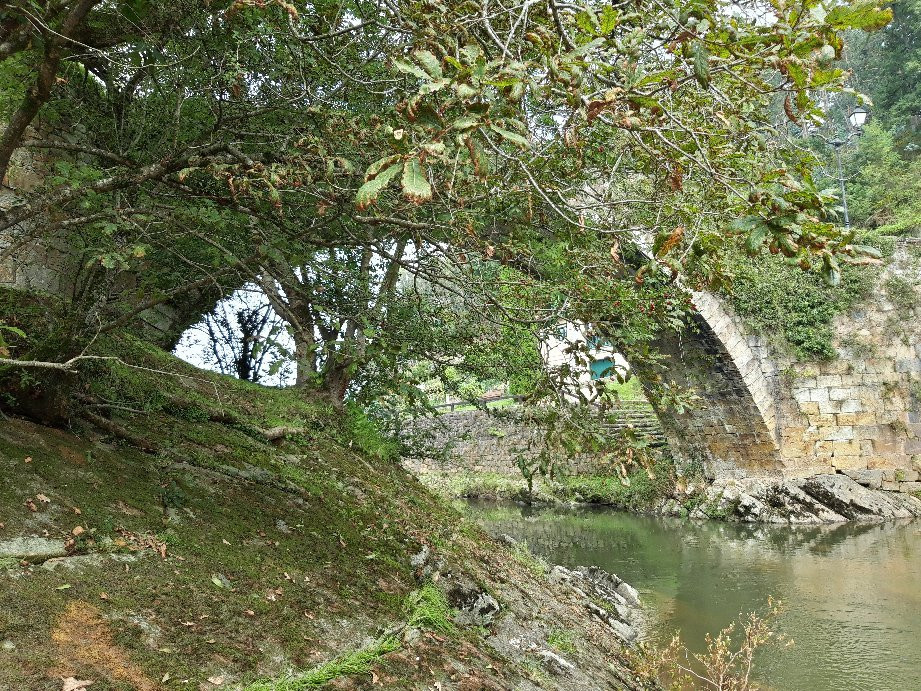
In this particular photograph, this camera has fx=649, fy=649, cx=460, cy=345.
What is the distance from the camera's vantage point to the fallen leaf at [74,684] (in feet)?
5.25

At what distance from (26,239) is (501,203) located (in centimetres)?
232

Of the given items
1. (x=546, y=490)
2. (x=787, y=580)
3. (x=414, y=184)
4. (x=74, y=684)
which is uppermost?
(x=414, y=184)

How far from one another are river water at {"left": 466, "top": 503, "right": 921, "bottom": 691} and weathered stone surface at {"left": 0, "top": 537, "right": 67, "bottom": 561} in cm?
483

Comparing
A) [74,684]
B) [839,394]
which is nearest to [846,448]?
[839,394]

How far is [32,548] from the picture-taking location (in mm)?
2072

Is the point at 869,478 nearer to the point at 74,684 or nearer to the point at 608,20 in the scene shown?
the point at 608,20

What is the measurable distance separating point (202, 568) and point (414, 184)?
1.79 metres

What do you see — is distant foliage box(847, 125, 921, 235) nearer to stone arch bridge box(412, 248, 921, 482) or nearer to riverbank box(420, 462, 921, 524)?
stone arch bridge box(412, 248, 921, 482)

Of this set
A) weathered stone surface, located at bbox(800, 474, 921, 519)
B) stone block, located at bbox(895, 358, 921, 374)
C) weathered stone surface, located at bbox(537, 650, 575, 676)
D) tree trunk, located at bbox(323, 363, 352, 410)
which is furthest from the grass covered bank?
weathered stone surface, located at bbox(537, 650, 575, 676)

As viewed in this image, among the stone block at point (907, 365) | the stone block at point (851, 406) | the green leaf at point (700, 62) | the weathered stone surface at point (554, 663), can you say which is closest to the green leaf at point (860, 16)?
the green leaf at point (700, 62)

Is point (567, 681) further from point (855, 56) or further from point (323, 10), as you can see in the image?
point (855, 56)

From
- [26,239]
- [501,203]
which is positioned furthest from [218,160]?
[501,203]

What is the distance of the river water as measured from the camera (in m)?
5.17

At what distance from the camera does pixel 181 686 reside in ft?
5.85
